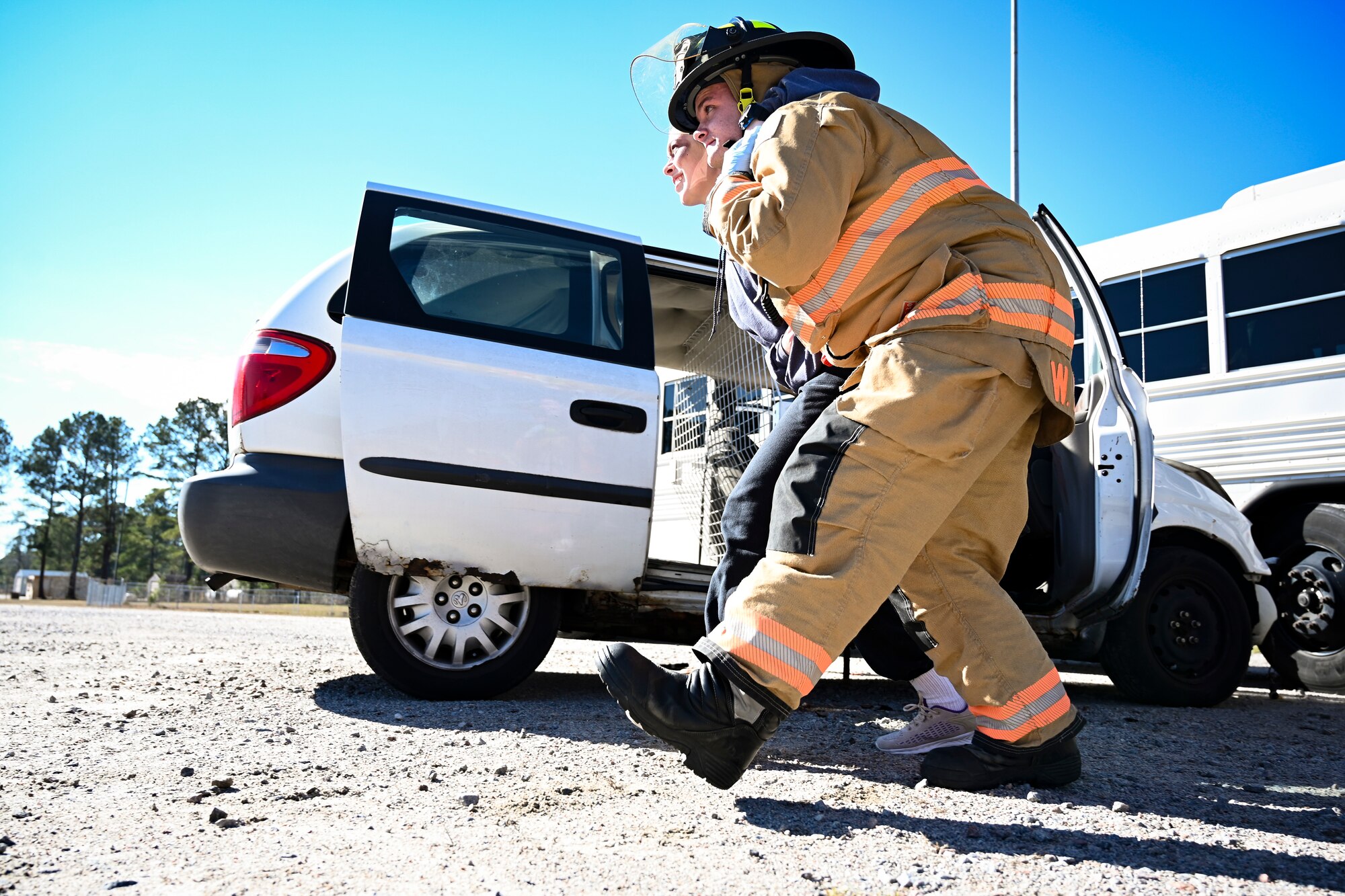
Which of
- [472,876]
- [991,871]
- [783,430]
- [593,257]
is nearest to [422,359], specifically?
[593,257]

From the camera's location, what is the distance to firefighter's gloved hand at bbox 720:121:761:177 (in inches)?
86.4

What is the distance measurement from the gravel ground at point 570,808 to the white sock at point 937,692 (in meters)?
0.24

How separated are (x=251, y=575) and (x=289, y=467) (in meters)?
0.43

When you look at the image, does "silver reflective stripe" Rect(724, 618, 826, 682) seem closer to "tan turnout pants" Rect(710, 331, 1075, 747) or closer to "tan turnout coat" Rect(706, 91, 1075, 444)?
"tan turnout pants" Rect(710, 331, 1075, 747)

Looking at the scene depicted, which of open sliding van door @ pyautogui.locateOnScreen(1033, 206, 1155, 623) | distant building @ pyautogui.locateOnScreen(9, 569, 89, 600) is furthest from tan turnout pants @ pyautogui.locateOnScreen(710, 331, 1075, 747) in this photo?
distant building @ pyautogui.locateOnScreen(9, 569, 89, 600)

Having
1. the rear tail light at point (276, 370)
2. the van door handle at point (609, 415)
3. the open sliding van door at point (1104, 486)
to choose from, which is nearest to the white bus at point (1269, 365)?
the open sliding van door at point (1104, 486)

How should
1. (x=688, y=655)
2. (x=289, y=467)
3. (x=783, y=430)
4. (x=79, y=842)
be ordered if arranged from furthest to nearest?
(x=688, y=655) < (x=289, y=467) < (x=783, y=430) < (x=79, y=842)

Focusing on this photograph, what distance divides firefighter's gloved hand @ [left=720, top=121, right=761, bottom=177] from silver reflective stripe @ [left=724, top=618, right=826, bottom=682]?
1.04 m

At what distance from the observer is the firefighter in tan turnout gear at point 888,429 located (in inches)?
76.2

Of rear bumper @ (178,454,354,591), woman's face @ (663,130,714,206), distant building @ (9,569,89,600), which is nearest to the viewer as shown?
woman's face @ (663,130,714,206)

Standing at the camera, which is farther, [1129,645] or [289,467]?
[1129,645]

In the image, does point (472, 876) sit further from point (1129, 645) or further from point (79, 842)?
point (1129, 645)

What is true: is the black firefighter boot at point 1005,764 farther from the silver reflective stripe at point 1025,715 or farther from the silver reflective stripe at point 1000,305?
the silver reflective stripe at point 1000,305

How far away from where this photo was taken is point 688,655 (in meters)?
7.04
